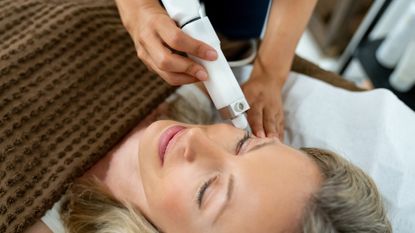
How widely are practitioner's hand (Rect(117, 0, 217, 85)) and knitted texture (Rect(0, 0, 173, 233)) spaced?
0.85ft

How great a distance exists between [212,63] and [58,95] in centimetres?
41

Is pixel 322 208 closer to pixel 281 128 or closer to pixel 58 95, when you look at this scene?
pixel 281 128

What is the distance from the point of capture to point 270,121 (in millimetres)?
971

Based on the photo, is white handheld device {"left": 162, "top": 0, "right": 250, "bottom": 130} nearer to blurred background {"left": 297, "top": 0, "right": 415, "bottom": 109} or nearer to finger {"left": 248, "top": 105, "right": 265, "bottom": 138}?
finger {"left": 248, "top": 105, "right": 265, "bottom": 138}

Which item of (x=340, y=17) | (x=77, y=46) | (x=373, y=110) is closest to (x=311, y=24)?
(x=340, y=17)

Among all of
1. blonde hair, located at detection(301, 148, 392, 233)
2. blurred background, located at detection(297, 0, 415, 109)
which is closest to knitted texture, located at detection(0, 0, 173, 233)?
blonde hair, located at detection(301, 148, 392, 233)

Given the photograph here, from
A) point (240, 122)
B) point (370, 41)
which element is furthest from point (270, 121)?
point (370, 41)

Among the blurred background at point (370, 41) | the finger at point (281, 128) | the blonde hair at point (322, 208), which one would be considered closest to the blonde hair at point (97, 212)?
the blonde hair at point (322, 208)

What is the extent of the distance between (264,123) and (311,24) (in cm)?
129

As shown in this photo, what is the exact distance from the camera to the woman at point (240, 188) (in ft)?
2.37

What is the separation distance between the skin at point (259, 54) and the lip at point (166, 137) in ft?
0.31

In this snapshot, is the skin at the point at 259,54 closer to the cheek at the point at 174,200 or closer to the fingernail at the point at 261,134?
the fingernail at the point at 261,134

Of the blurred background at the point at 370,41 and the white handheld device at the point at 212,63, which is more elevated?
the white handheld device at the point at 212,63

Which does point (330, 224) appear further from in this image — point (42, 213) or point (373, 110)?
point (42, 213)
